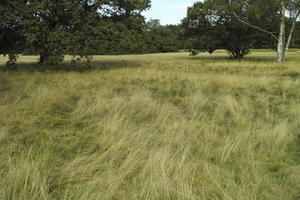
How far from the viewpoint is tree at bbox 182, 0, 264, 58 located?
27.3 metres

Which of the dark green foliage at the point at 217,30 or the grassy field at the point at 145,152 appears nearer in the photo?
the grassy field at the point at 145,152

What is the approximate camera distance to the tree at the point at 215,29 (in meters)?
27.3

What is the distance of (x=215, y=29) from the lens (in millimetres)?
28516

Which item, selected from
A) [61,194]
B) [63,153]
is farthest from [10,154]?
[61,194]

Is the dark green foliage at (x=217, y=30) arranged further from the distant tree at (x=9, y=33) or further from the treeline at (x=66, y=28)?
the distant tree at (x=9, y=33)

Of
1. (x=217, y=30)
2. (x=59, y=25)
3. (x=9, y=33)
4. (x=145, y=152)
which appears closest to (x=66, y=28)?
(x=59, y=25)

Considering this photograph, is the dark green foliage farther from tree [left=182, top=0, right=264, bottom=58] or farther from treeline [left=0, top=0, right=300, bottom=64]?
treeline [left=0, top=0, right=300, bottom=64]

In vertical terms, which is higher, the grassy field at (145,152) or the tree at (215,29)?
the tree at (215,29)

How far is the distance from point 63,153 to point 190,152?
5.80 feet

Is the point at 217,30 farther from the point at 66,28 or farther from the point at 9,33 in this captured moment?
the point at 9,33

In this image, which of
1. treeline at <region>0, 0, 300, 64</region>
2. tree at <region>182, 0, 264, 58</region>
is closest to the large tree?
treeline at <region>0, 0, 300, 64</region>

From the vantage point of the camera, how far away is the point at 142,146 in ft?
10.5

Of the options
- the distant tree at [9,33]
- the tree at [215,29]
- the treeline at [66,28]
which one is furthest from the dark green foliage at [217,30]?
the distant tree at [9,33]

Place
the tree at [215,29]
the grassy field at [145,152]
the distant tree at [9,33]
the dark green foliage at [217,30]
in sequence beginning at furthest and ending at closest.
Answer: the tree at [215,29] < the dark green foliage at [217,30] < the distant tree at [9,33] < the grassy field at [145,152]
